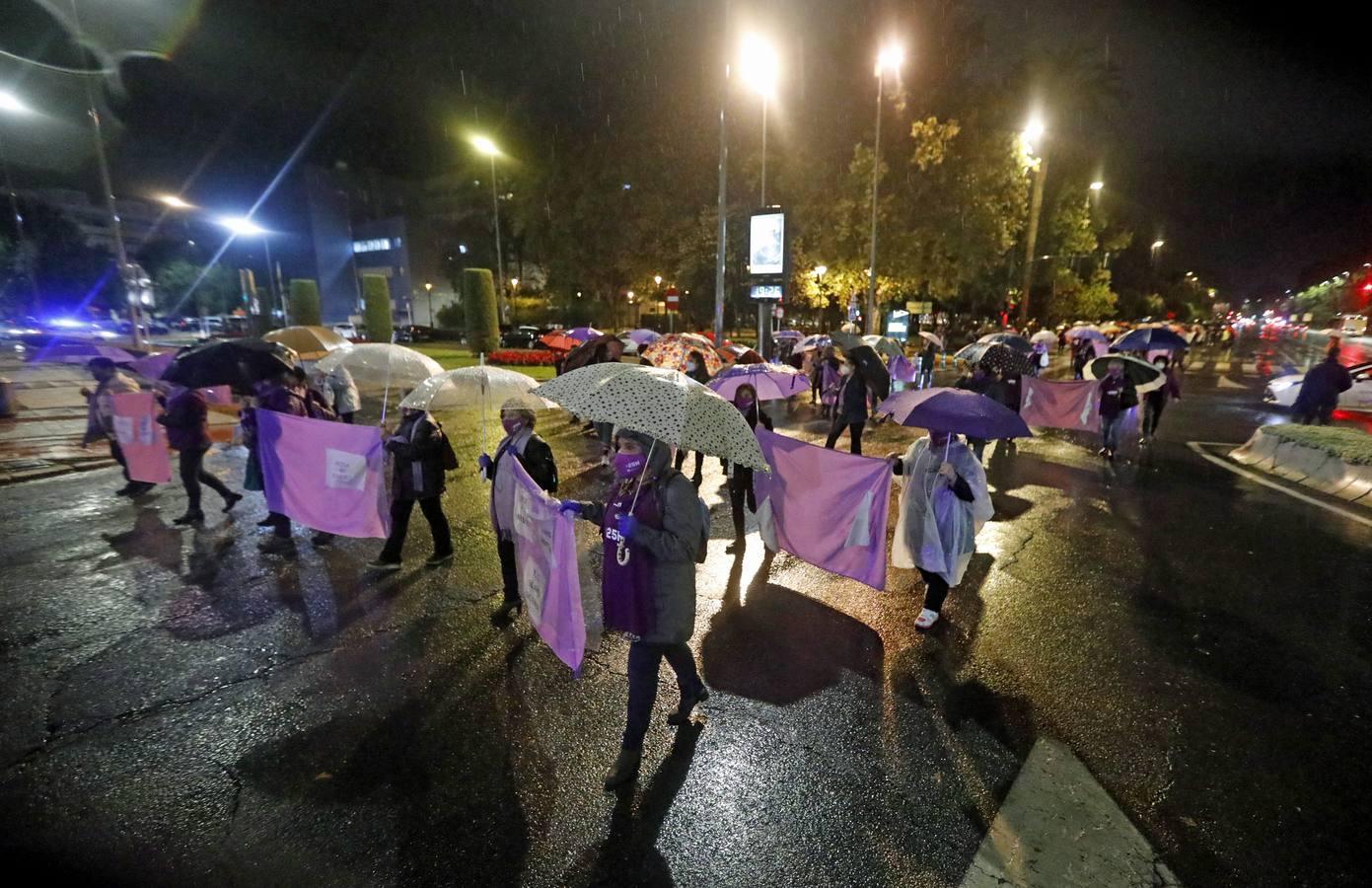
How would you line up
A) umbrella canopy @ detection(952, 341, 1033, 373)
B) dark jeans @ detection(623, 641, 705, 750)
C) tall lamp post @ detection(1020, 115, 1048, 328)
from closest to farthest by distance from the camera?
dark jeans @ detection(623, 641, 705, 750) < umbrella canopy @ detection(952, 341, 1033, 373) < tall lamp post @ detection(1020, 115, 1048, 328)

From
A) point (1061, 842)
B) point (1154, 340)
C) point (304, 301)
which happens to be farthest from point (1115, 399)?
point (304, 301)

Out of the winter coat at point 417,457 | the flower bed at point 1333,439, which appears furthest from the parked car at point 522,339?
the flower bed at point 1333,439

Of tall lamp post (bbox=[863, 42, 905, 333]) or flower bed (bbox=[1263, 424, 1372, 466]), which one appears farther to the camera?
tall lamp post (bbox=[863, 42, 905, 333])

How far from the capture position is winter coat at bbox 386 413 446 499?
5555 mm

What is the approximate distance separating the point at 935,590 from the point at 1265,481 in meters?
8.39


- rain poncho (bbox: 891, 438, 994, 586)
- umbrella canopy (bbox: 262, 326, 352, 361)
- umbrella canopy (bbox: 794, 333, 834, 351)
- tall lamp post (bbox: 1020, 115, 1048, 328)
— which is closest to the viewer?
rain poncho (bbox: 891, 438, 994, 586)

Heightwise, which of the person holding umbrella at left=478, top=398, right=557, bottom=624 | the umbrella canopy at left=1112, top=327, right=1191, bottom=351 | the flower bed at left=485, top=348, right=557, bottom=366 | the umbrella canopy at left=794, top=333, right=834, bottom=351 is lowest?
the flower bed at left=485, top=348, right=557, bottom=366

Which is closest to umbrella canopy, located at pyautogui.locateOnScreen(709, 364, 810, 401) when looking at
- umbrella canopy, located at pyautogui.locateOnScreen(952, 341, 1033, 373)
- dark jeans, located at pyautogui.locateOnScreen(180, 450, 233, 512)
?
umbrella canopy, located at pyautogui.locateOnScreen(952, 341, 1033, 373)

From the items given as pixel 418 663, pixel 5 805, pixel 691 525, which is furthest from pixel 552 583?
pixel 5 805

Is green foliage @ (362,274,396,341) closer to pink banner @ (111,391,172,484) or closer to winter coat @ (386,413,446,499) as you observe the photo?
pink banner @ (111,391,172,484)

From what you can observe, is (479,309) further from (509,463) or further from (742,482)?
(509,463)

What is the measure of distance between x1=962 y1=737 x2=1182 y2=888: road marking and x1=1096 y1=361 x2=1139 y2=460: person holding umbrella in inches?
344

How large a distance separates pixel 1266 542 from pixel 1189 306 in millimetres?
95627

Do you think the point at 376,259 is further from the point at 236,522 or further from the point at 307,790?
the point at 307,790
